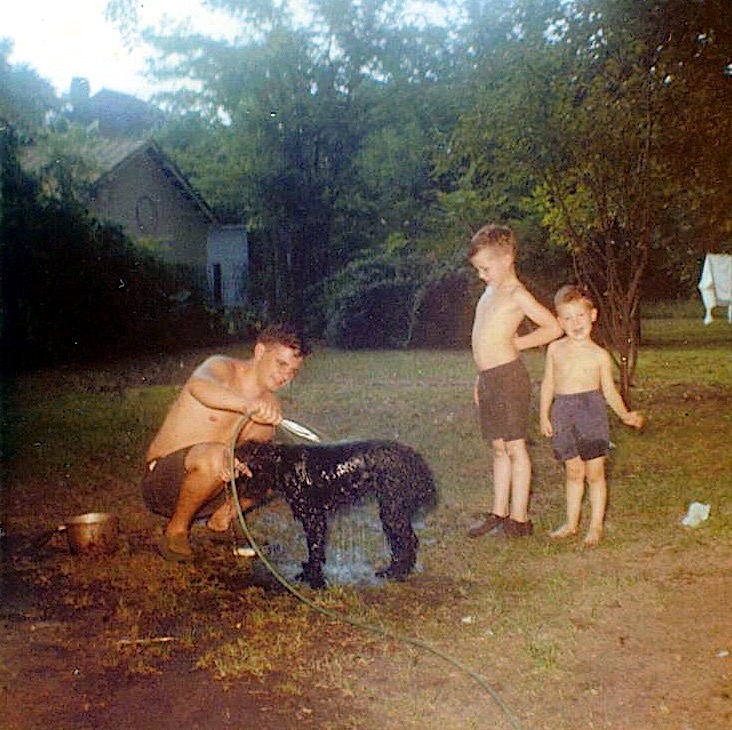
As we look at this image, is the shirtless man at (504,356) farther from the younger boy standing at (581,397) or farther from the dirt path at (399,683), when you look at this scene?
the dirt path at (399,683)

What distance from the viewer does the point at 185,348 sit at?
18094 millimetres

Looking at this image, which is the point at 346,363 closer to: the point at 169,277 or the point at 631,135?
the point at 169,277

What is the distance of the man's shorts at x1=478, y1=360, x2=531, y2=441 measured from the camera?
4973mm

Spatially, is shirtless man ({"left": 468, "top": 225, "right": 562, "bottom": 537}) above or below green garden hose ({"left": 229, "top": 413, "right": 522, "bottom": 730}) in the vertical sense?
above

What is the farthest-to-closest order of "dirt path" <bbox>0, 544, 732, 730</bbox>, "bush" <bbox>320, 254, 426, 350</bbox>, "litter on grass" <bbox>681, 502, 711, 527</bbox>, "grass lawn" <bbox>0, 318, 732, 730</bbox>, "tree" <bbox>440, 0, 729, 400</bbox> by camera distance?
1. "bush" <bbox>320, 254, 426, 350</bbox>
2. "tree" <bbox>440, 0, 729, 400</bbox>
3. "litter on grass" <bbox>681, 502, 711, 527</bbox>
4. "grass lawn" <bbox>0, 318, 732, 730</bbox>
5. "dirt path" <bbox>0, 544, 732, 730</bbox>

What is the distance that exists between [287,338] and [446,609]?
4.54 feet

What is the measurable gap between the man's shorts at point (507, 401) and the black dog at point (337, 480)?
712 mm

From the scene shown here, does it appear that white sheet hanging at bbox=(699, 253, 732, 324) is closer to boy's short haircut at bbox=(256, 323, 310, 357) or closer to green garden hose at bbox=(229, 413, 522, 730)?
boy's short haircut at bbox=(256, 323, 310, 357)

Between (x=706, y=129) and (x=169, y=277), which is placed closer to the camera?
(x=706, y=129)

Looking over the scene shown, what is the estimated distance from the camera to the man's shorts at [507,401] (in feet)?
16.3

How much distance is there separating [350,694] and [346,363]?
40.0ft

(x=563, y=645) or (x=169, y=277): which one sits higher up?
(x=169, y=277)

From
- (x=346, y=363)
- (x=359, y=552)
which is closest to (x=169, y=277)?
(x=346, y=363)

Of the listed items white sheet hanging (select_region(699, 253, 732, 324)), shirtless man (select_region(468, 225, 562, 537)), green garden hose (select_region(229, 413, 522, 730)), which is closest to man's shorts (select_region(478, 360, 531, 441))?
shirtless man (select_region(468, 225, 562, 537))
